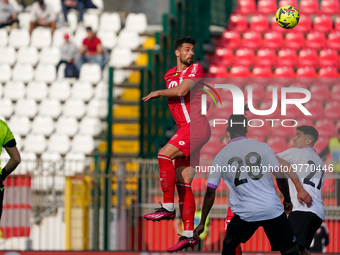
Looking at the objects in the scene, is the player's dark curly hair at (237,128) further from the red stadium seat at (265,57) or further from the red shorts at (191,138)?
the red stadium seat at (265,57)

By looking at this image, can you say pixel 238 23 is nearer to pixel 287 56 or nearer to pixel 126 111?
pixel 287 56

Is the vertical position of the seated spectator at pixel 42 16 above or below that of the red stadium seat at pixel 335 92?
above

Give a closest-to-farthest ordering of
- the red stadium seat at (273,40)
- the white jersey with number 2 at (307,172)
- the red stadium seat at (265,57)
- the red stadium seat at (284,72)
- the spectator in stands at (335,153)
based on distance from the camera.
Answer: the white jersey with number 2 at (307,172), the spectator in stands at (335,153), the red stadium seat at (284,72), the red stadium seat at (265,57), the red stadium seat at (273,40)

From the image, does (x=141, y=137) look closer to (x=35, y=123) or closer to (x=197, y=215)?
(x=197, y=215)

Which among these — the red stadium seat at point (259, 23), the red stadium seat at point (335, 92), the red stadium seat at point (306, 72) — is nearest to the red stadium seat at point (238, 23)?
the red stadium seat at point (259, 23)

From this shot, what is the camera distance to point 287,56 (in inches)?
673

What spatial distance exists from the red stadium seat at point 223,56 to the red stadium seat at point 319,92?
193cm

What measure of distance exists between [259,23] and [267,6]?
2.35 feet

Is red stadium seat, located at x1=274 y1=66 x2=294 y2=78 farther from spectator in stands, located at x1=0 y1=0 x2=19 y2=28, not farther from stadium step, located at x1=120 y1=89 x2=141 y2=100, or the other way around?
spectator in stands, located at x1=0 y1=0 x2=19 y2=28

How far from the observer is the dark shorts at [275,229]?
778 cm

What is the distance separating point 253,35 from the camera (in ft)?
57.3

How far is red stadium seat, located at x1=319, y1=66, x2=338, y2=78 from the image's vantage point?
54.5 feet

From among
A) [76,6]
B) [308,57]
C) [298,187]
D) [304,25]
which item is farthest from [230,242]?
[76,6]

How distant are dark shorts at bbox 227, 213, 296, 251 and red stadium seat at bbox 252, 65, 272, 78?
8905mm
